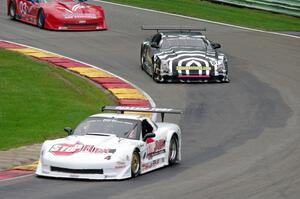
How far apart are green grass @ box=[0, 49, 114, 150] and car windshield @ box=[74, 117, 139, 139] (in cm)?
276

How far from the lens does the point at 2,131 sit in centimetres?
2480

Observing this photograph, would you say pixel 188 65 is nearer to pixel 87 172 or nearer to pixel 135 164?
pixel 135 164

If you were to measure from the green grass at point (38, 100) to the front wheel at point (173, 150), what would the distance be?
3645 millimetres

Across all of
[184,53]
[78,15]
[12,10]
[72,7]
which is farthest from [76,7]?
[184,53]

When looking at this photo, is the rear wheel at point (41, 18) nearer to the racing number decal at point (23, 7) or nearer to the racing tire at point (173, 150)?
the racing number decal at point (23, 7)

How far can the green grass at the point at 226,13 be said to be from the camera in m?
45.3

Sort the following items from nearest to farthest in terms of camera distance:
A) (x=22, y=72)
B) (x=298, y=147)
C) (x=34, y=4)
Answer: (x=298, y=147) → (x=22, y=72) → (x=34, y=4)

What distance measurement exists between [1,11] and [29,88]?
16627 mm

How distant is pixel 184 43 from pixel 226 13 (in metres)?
13.5

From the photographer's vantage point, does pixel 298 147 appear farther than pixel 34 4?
No

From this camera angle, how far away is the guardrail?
47.2 metres

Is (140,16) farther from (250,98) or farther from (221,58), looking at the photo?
(250,98)

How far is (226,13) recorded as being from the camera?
157 feet

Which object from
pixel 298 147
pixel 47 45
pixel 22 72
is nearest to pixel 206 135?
pixel 298 147
